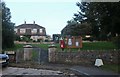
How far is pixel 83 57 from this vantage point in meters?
25.4

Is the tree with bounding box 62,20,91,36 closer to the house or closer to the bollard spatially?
the bollard

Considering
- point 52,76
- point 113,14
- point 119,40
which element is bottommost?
point 52,76

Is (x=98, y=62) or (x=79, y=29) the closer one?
(x=98, y=62)

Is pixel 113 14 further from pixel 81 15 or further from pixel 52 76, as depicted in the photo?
pixel 81 15

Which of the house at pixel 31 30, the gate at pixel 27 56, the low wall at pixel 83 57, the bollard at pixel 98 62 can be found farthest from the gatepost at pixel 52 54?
the house at pixel 31 30

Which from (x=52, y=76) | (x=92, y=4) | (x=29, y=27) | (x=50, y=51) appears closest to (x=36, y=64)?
(x=50, y=51)

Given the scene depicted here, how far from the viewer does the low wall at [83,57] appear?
2536 centimetres

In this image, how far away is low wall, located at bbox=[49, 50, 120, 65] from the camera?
25.4 meters

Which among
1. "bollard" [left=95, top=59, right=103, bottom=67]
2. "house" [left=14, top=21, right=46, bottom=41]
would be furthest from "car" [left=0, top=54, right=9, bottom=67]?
"house" [left=14, top=21, right=46, bottom=41]

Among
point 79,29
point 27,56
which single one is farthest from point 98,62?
point 79,29

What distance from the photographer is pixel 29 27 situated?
381 ft

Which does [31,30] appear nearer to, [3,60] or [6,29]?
[6,29]

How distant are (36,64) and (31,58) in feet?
7.19

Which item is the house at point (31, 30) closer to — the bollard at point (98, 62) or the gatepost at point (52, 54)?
the gatepost at point (52, 54)
